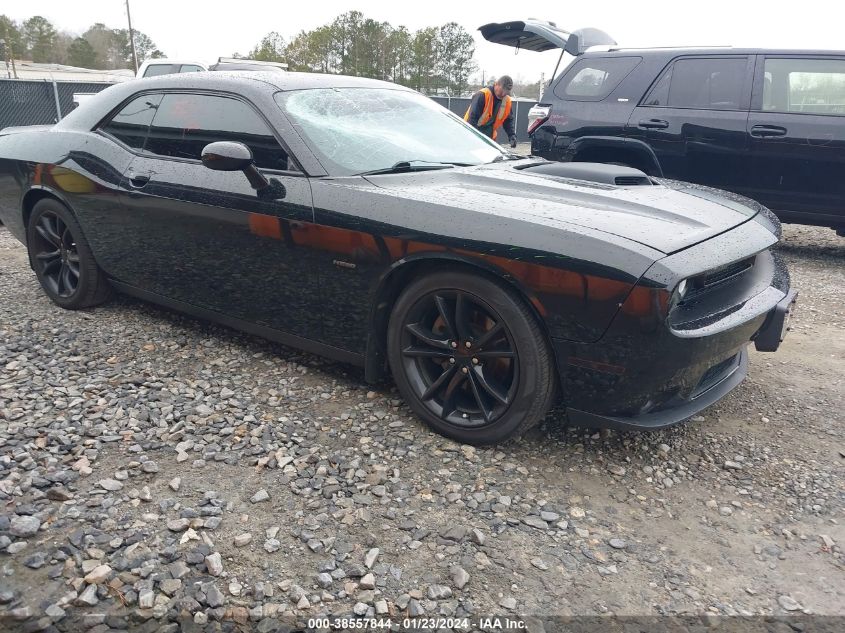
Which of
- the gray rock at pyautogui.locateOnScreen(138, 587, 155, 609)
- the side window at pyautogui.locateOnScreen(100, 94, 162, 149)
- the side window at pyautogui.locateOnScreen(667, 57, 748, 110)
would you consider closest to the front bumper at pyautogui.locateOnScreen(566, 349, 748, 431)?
the gray rock at pyautogui.locateOnScreen(138, 587, 155, 609)

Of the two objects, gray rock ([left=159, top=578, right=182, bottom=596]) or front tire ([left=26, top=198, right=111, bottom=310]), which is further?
front tire ([left=26, top=198, right=111, bottom=310])

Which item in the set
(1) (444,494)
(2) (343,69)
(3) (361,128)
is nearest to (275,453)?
(1) (444,494)

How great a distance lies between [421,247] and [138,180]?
6.50 feet

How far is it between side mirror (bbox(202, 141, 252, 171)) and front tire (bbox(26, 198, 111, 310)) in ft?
5.31

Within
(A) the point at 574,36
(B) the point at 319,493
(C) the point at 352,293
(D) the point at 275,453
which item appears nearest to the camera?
(B) the point at 319,493

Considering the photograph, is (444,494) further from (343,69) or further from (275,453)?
(343,69)

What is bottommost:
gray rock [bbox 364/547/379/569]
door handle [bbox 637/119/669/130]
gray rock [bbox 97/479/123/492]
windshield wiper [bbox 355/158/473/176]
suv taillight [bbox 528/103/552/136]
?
gray rock [bbox 364/547/379/569]

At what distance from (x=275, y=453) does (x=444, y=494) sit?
740 mm

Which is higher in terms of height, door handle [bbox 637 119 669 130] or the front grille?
door handle [bbox 637 119 669 130]

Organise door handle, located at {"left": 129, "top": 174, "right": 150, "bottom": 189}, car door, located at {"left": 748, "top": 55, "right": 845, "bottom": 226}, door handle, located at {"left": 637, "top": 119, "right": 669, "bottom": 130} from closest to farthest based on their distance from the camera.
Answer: door handle, located at {"left": 129, "top": 174, "right": 150, "bottom": 189} < car door, located at {"left": 748, "top": 55, "right": 845, "bottom": 226} < door handle, located at {"left": 637, "top": 119, "right": 669, "bottom": 130}

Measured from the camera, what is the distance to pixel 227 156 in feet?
9.68

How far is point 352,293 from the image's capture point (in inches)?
115

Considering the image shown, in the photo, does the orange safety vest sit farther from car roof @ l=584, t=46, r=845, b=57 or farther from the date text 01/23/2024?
the date text 01/23/2024

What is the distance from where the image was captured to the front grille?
2584 millimetres
